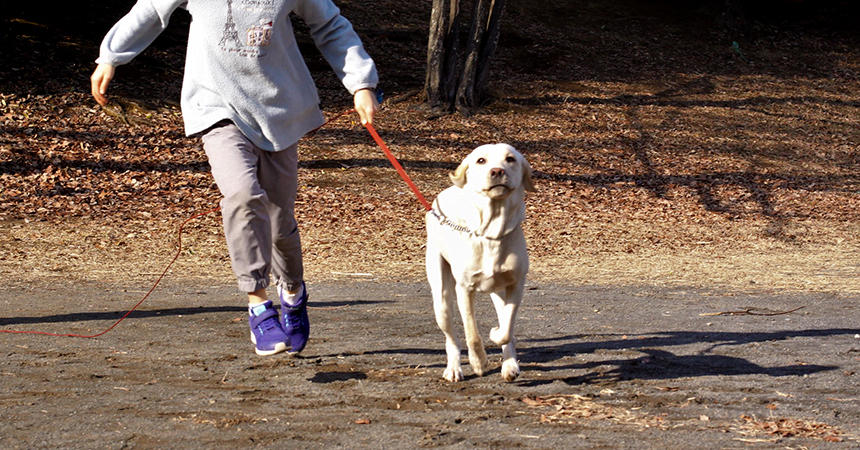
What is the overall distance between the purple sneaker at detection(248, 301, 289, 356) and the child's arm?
1.35m

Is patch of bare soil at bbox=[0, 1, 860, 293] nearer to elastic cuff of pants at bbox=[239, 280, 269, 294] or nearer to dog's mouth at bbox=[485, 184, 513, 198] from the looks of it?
elastic cuff of pants at bbox=[239, 280, 269, 294]

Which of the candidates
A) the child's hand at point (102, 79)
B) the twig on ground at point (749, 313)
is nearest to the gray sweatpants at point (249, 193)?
the child's hand at point (102, 79)

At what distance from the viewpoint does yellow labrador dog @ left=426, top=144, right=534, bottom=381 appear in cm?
444

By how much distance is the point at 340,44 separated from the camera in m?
5.13

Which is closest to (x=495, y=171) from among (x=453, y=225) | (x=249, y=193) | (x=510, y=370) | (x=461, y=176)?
(x=461, y=176)

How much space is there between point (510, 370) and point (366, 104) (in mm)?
1562

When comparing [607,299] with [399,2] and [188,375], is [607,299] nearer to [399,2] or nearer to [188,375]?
[188,375]

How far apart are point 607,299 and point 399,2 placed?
16968 mm

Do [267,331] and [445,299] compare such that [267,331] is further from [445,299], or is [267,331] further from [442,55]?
[442,55]

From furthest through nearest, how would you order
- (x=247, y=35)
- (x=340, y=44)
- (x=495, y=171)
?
(x=340, y=44)
(x=247, y=35)
(x=495, y=171)

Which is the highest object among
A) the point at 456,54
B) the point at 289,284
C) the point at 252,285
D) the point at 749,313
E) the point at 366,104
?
the point at 366,104

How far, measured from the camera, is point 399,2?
23.7m

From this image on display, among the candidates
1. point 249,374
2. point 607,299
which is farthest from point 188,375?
point 607,299

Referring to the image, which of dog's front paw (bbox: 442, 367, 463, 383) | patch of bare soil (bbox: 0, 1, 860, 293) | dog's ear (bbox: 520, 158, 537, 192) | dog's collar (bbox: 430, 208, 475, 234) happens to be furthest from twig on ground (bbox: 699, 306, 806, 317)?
dog's collar (bbox: 430, 208, 475, 234)
